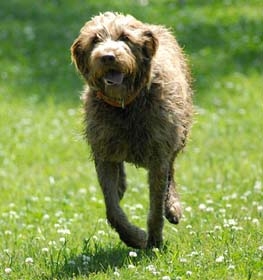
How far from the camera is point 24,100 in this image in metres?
16.3

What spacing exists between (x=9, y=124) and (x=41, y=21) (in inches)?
265

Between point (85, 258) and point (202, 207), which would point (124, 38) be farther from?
point (202, 207)

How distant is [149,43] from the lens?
7188mm

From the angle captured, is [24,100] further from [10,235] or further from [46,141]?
[10,235]

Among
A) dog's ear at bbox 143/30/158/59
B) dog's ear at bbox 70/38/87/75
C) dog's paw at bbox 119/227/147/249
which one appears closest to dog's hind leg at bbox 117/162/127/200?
dog's paw at bbox 119/227/147/249

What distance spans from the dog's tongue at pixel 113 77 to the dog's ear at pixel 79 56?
1.05 ft

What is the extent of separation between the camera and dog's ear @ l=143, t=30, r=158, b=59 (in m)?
7.18

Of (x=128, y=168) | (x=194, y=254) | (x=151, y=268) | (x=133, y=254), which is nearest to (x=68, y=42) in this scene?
(x=128, y=168)

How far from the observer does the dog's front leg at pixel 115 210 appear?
7.40m

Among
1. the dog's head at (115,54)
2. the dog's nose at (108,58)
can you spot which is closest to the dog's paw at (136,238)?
the dog's head at (115,54)

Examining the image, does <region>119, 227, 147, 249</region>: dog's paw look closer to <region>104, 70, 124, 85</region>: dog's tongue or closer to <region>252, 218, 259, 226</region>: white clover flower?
<region>252, 218, 259, 226</region>: white clover flower

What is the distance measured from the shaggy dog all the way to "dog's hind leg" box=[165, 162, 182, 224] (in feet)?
1.57

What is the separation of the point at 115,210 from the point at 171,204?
919mm

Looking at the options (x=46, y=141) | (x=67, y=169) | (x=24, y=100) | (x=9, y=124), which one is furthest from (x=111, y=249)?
(x=24, y=100)
